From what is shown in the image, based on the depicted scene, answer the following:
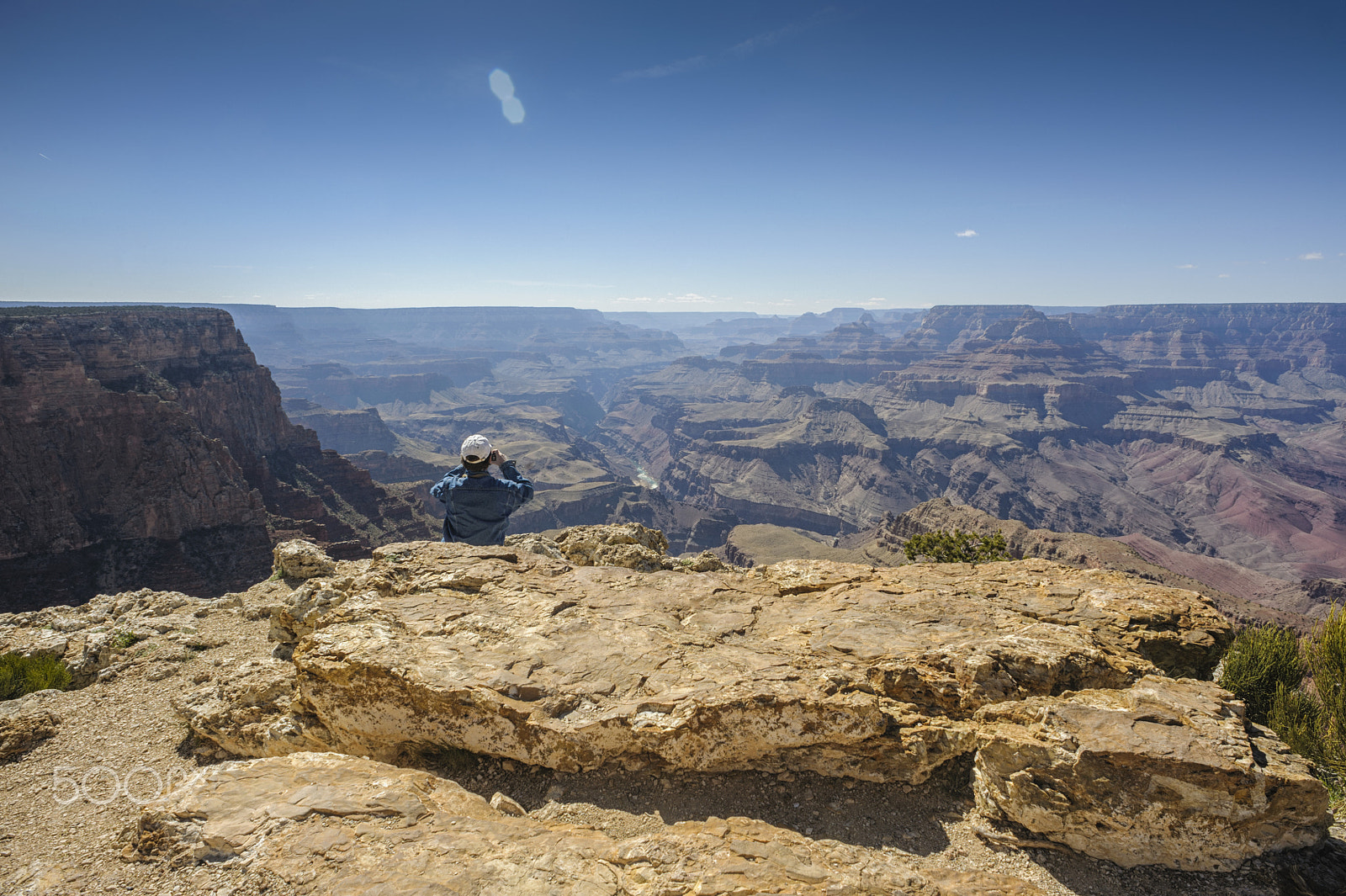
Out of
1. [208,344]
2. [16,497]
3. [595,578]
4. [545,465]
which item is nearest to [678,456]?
[545,465]

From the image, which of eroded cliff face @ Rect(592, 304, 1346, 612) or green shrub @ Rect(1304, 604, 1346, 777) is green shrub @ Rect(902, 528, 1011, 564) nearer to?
green shrub @ Rect(1304, 604, 1346, 777)

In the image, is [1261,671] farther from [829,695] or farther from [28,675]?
[28,675]

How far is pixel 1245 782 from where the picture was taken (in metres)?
4.21

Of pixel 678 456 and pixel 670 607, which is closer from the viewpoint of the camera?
pixel 670 607

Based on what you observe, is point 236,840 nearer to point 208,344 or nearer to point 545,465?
point 208,344

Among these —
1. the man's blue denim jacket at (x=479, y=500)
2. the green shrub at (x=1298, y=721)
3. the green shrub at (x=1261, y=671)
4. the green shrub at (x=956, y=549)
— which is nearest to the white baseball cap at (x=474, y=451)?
the man's blue denim jacket at (x=479, y=500)

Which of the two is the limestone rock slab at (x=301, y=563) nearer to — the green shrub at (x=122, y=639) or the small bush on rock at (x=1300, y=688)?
the green shrub at (x=122, y=639)

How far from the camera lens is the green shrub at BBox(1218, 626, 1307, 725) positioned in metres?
6.41

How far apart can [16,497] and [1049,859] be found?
2523 inches

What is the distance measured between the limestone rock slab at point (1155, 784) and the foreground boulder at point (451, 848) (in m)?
0.82

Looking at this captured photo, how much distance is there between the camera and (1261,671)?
648 cm

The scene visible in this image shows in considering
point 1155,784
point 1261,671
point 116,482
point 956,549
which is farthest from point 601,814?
point 116,482

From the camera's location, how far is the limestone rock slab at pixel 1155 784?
13.9ft

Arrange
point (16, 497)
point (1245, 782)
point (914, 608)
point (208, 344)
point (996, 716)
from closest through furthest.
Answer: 1. point (1245, 782)
2. point (996, 716)
3. point (914, 608)
4. point (16, 497)
5. point (208, 344)
